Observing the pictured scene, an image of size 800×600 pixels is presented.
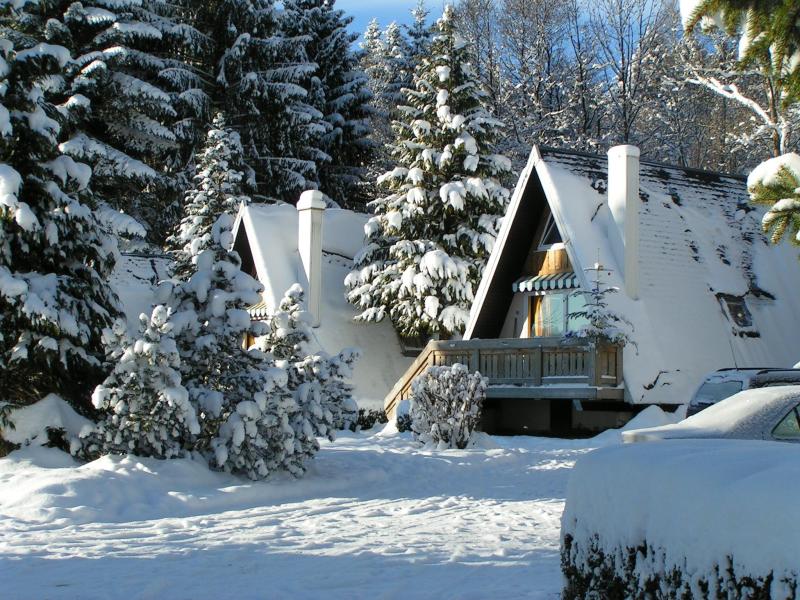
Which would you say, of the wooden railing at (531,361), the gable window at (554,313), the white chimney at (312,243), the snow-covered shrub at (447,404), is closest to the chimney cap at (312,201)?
the white chimney at (312,243)

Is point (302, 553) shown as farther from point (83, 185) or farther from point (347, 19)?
point (347, 19)

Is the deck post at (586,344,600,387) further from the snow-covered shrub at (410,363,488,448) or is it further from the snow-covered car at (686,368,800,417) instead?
the snow-covered car at (686,368,800,417)

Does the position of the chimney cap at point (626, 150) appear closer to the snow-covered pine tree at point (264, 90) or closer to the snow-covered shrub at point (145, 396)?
the snow-covered shrub at point (145, 396)

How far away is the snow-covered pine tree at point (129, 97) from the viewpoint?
34.3m

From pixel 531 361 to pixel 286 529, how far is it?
13.9 meters

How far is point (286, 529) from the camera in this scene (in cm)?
1036

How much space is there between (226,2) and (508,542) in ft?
129

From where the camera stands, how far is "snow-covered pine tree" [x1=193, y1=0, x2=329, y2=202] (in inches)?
1743

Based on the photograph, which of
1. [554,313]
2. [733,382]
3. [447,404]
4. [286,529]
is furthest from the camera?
[554,313]

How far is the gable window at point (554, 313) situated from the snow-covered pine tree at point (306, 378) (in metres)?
10.5

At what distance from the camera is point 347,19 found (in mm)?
50844

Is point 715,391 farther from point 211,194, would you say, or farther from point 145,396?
point 211,194

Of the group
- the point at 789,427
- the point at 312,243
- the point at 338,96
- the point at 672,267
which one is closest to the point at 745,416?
the point at 789,427

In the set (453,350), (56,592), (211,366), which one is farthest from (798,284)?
(56,592)
